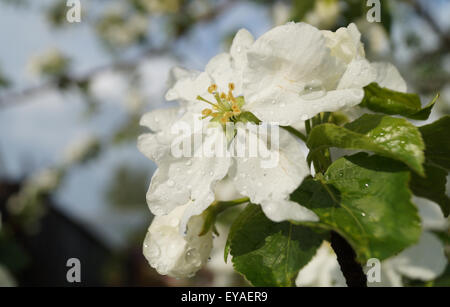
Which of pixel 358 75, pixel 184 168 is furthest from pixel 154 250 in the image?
pixel 358 75

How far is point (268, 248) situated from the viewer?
0.46 meters

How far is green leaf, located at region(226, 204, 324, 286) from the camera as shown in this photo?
1.46 feet

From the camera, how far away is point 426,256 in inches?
27.7

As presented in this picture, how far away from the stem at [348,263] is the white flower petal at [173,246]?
180mm

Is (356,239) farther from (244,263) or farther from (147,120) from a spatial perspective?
(147,120)

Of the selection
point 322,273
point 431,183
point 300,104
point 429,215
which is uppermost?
point 300,104

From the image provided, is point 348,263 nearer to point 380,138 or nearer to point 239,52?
point 380,138

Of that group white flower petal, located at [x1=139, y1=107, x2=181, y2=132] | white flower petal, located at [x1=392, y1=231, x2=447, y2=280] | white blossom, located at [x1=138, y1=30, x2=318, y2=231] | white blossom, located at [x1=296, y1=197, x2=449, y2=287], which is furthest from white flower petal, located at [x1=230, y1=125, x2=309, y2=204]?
white flower petal, located at [x1=392, y1=231, x2=447, y2=280]

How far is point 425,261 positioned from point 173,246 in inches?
17.5

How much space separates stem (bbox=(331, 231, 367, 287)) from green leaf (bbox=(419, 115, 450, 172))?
148mm

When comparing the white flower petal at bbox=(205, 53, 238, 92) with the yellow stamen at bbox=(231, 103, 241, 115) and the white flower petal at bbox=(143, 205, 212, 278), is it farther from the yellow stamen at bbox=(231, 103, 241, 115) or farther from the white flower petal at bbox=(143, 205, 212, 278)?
the white flower petal at bbox=(143, 205, 212, 278)

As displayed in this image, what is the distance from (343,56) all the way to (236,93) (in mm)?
141

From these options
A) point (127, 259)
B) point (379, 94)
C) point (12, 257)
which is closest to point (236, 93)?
point (379, 94)

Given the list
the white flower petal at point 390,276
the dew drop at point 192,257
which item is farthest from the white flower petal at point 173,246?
the white flower petal at point 390,276
